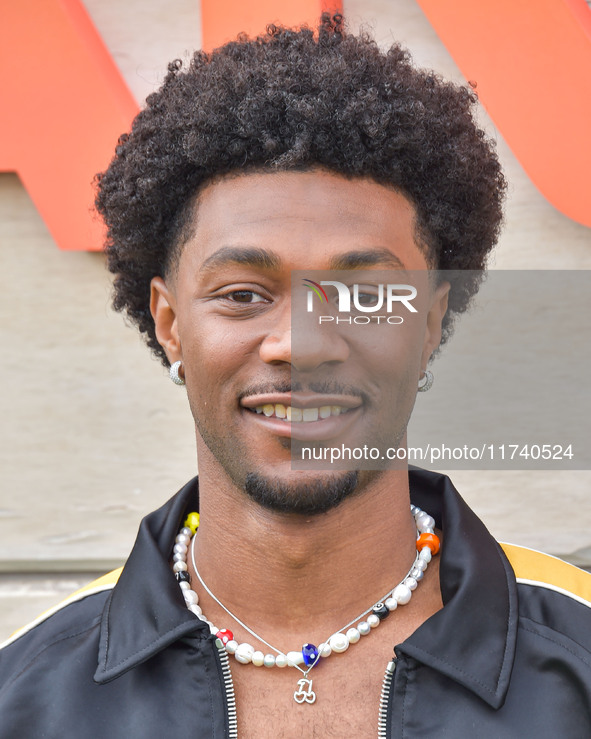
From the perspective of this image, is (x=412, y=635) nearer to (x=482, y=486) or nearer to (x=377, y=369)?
(x=377, y=369)

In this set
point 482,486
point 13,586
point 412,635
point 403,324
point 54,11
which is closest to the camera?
point 412,635

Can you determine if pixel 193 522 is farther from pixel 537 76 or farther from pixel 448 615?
pixel 537 76

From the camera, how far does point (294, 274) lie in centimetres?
179

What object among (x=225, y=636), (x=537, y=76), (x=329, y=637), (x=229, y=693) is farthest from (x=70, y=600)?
(x=537, y=76)

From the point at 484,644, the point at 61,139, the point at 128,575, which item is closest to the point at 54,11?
the point at 61,139

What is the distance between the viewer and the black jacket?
1.67 metres

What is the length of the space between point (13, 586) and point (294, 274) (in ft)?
6.35

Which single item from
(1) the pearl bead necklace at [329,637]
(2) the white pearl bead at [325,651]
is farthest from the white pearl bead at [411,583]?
(2) the white pearl bead at [325,651]

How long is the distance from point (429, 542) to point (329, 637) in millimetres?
317

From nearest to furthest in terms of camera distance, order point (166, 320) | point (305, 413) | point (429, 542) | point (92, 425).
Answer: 1. point (305, 413)
2. point (429, 542)
3. point (166, 320)
4. point (92, 425)

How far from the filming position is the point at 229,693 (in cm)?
175

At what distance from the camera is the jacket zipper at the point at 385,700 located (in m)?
1.67

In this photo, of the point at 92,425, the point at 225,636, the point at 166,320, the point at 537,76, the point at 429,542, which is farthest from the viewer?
the point at 92,425

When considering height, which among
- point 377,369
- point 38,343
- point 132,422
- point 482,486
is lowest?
point 482,486
